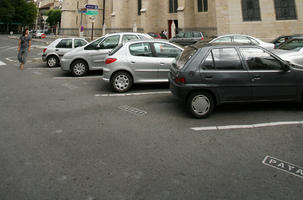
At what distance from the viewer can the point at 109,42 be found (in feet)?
32.2

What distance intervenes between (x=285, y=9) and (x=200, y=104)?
75.2 ft

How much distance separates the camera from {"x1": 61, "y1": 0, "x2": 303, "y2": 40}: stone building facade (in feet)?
74.1

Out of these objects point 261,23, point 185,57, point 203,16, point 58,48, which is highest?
point 203,16

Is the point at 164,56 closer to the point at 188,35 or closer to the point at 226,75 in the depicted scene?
the point at 226,75

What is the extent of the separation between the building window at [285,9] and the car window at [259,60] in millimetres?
21455

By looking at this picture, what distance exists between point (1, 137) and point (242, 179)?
390 centimetres

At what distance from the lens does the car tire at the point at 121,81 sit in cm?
713

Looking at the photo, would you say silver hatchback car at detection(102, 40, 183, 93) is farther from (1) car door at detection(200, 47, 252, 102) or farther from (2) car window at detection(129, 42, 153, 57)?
(1) car door at detection(200, 47, 252, 102)

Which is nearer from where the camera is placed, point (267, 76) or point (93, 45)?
point (267, 76)

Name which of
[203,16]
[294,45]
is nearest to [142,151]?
[294,45]

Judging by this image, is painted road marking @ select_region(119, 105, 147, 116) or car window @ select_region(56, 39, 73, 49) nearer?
painted road marking @ select_region(119, 105, 147, 116)

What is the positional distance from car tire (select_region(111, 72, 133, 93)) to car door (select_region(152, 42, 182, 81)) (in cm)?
98

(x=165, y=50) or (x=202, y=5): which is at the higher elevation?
(x=202, y=5)

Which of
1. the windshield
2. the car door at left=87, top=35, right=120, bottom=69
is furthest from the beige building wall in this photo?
the car door at left=87, top=35, right=120, bottom=69
